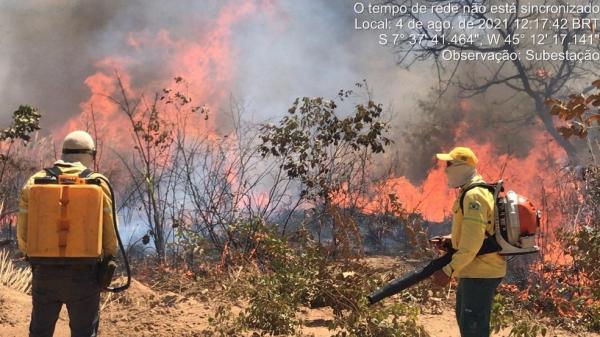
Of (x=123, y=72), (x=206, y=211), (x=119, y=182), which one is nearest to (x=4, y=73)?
(x=123, y=72)

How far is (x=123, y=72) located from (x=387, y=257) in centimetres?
746

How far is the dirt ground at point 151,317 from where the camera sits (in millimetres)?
5199

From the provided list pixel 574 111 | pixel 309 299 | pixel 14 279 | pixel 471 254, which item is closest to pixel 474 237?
pixel 471 254

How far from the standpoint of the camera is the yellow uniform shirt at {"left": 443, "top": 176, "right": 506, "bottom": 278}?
3490mm

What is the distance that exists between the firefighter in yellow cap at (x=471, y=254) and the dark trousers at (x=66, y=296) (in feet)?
7.07

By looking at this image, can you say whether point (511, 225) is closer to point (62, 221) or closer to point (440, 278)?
point (440, 278)

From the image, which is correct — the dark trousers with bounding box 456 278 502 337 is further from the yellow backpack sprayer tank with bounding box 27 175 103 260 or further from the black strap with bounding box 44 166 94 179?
the black strap with bounding box 44 166 94 179

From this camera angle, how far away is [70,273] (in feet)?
10.8

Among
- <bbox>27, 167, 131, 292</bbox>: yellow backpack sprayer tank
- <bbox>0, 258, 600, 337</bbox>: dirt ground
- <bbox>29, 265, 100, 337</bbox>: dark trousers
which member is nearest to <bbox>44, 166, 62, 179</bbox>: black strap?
<bbox>27, 167, 131, 292</bbox>: yellow backpack sprayer tank

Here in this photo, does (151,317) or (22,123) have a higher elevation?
(22,123)

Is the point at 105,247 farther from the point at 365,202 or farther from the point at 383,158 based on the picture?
the point at 383,158

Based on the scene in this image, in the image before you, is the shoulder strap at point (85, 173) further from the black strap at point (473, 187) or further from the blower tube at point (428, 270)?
the black strap at point (473, 187)

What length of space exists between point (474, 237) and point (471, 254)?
105mm

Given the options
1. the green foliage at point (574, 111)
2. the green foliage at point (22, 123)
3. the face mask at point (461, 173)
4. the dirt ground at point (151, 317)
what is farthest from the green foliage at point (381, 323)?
the green foliage at point (22, 123)
